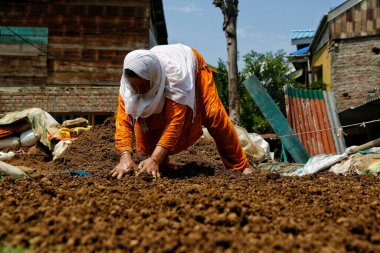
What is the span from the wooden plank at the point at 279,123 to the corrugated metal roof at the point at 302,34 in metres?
20.3

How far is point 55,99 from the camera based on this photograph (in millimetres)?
14133

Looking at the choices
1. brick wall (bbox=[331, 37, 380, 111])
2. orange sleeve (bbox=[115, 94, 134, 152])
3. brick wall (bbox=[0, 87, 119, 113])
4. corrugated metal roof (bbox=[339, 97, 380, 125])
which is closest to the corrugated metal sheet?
corrugated metal roof (bbox=[339, 97, 380, 125])

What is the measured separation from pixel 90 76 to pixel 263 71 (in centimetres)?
638

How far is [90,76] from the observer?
47.1 feet

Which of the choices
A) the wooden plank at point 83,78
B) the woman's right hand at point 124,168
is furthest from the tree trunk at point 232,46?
the woman's right hand at point 124,168

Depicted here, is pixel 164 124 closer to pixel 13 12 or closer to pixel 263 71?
pixel 13 12

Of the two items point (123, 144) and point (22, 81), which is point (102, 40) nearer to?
point (22, 81)

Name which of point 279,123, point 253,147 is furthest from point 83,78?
→ point 253,147

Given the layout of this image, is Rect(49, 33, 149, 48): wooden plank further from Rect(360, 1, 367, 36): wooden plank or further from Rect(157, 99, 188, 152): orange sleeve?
Rect(157, 99, 188, 152): orange sleeve

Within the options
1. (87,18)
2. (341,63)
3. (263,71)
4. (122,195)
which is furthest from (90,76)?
(122,195)

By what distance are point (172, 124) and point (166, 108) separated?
25cm

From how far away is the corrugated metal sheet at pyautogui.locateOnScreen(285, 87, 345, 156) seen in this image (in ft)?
32.4

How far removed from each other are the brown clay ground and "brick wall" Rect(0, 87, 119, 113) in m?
10.2

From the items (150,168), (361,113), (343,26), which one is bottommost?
(150,168)
